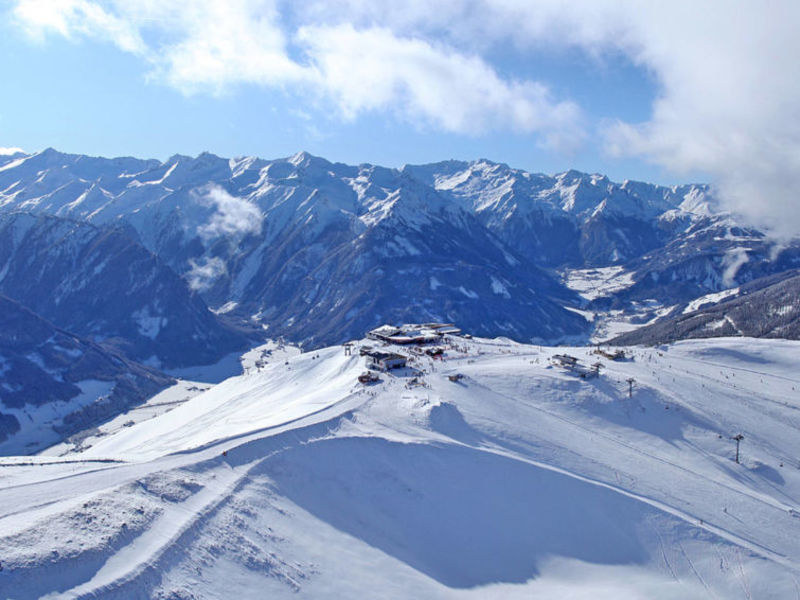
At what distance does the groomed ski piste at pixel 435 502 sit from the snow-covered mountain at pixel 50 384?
8592cm

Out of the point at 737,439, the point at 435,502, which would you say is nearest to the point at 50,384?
the point at 435,502

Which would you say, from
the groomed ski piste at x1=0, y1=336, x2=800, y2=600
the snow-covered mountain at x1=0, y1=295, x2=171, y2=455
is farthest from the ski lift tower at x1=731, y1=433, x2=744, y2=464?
the snow-covered mountain at x1=0, y1=295, x2=171, y2=455

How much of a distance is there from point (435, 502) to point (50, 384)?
157 meters

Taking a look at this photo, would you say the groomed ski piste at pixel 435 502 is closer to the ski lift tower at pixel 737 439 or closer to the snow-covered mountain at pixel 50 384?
the ski lift tower at pixel 737 439

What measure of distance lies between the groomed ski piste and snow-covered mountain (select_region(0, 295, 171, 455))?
282 feet

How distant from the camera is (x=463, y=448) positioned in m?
61.7

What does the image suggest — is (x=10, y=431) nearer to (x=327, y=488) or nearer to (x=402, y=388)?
(x=402, y=388)

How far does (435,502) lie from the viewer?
53406mm

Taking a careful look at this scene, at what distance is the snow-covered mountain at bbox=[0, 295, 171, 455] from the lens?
150 m

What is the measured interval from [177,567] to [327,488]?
1704cm

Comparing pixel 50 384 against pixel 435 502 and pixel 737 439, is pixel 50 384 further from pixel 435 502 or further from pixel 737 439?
pixel 737 439

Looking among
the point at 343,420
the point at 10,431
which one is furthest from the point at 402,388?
the point at 10,431

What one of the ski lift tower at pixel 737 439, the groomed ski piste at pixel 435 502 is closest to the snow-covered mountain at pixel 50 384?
the groomed ski piste at pixel 435 502

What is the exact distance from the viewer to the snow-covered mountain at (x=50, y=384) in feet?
493
